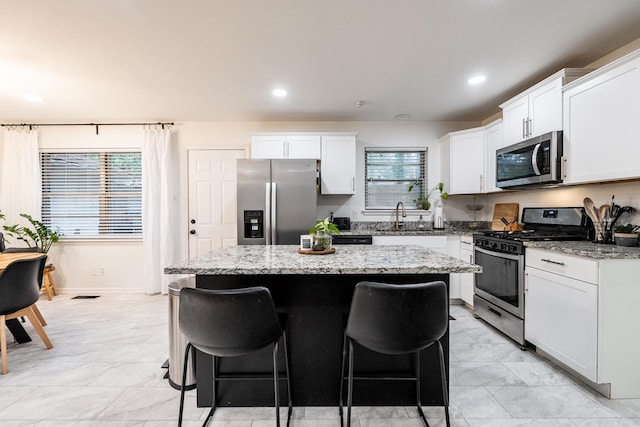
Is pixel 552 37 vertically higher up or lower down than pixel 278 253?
higher up

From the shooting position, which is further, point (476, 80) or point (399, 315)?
point (476, 80)

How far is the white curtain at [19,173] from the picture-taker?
13.4 ft

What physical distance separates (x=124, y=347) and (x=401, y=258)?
251 centimetres

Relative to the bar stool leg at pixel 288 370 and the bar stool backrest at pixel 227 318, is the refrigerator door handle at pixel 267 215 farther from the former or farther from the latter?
the bar stool backrest at pixel 227 318

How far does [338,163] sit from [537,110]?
2157mm

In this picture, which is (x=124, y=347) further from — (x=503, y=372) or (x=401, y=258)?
(x=503, y=372)

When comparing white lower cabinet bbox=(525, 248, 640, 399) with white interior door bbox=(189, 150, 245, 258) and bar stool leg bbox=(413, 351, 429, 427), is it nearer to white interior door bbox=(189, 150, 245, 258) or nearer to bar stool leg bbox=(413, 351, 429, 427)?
→ bar stool leg bbox=(413, 351, 429, 427)

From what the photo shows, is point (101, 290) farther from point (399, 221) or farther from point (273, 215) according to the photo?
point (399, 221)

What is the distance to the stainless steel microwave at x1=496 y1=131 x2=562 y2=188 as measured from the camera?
241 centimetres

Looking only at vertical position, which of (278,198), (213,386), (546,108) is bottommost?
(213,386)

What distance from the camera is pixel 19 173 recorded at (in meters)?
4.10

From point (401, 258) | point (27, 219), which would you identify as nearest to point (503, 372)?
point (401, 258)

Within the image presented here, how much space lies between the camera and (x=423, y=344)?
1306mm

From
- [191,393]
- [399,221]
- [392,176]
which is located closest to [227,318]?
[191,393]
